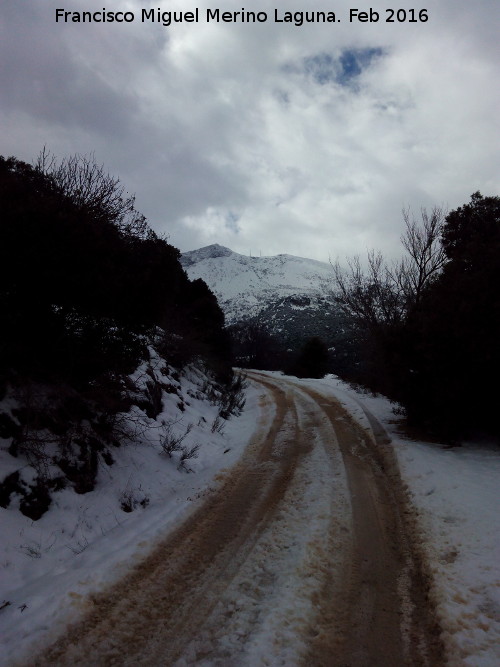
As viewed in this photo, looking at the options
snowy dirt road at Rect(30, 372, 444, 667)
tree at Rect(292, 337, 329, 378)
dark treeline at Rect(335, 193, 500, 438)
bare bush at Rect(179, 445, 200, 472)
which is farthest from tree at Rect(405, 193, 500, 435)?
tree at Rect(292, 337, 329, 378)

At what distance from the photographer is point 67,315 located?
629 cm

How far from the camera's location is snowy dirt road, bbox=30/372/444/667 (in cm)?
292

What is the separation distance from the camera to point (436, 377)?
8781 millimetres

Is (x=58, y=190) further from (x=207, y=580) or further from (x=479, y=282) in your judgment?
(x=479, y=282)

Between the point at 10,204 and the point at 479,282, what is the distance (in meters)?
8.80

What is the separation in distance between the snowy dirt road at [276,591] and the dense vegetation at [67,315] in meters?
2.05

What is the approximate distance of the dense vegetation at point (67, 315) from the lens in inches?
211

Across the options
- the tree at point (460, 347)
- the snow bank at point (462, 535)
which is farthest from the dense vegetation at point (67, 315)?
the tree at point (460, 347)

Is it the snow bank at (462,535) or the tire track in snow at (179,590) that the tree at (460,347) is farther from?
the tire track in snow at (179,590)

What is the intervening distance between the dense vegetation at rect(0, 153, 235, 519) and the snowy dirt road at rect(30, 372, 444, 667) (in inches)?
80.6

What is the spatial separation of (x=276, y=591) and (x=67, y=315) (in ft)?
17.0

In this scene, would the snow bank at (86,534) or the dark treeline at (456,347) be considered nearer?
the snow bank at (86,534)

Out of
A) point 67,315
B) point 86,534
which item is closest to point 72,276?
point 67,315

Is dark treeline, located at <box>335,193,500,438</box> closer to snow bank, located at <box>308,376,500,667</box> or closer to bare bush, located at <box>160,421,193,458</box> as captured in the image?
snow bank, located at <box>308,376,500,667</box>
